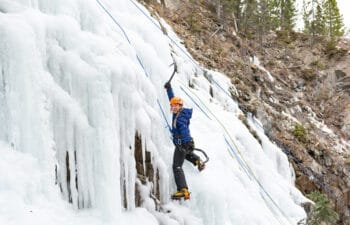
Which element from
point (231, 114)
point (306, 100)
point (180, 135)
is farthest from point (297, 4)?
point (180, 135)

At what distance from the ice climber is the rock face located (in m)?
5.89

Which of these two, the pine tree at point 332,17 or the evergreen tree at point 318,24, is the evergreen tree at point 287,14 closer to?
the evergreen tree at point 318,24

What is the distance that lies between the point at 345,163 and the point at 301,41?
638 inches

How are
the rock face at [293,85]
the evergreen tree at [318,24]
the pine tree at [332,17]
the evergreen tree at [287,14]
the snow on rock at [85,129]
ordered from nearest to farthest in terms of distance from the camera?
the snow on rock at [85,129] → the rock face at [293,85] → the evergreen tree at [318,24] → the evergreen tree at [287,14] → the pine tree at [332,17]

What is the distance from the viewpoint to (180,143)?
6586 mm

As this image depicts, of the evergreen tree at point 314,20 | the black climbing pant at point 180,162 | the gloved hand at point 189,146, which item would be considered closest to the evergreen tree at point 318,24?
the evergreen tree at point 314,20

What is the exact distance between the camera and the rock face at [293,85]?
13.6 meters

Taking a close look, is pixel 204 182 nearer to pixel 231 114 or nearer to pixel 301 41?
pixel 231 114

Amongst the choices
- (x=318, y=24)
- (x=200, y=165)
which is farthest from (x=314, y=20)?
(x=200, y=165)

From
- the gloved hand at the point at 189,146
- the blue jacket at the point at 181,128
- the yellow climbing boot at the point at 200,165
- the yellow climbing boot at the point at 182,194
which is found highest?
the blue jacket at the point at 181,128

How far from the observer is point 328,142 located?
1689 cm

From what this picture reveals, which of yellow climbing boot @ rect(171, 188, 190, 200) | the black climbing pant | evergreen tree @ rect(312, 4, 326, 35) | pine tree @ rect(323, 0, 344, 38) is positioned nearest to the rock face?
evergreen tree @ rect(312, 4, 326, 35)

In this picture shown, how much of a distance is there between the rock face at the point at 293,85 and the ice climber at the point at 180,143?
589 centimetres

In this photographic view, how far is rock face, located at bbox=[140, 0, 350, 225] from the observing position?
1357 centimetres
